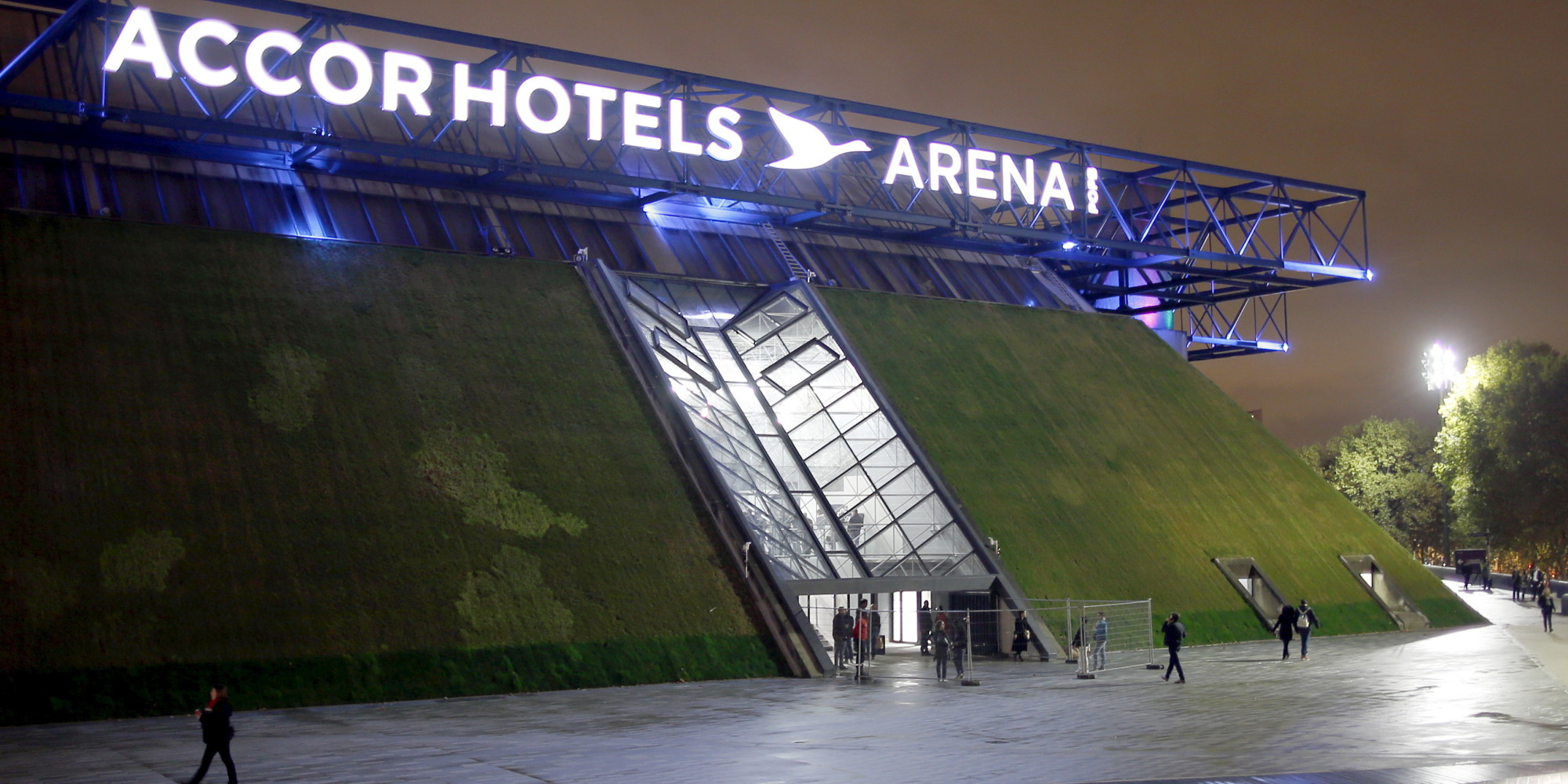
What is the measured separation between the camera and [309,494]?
86.8 ft

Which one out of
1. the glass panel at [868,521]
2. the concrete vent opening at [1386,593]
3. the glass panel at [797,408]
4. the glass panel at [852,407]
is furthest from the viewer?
the concrete vent opening at [1386,593]

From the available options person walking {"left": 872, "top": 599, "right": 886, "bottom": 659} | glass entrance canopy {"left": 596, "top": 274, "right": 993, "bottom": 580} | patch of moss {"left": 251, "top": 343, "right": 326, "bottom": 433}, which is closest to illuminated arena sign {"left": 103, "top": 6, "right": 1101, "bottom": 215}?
glass entrance canopy {"left": 596, "top": 274, "right": 993, "bottom": 580}

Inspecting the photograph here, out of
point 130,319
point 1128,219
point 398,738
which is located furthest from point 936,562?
point 1128,219

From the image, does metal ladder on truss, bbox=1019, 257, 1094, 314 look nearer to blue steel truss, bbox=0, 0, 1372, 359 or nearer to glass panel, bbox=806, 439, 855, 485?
blue steel truss, bbox=0, 0, 1372, 359

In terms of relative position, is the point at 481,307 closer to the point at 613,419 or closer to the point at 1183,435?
the point at 613,419

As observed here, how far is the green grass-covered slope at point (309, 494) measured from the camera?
Answer: 22875mm

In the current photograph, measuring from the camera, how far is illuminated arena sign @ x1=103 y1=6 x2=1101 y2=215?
33156mm

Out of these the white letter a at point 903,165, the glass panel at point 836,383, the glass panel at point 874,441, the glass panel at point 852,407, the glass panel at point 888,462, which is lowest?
the glass panel at point 888,462

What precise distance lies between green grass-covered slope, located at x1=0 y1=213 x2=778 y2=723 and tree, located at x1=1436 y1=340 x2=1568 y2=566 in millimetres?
62619

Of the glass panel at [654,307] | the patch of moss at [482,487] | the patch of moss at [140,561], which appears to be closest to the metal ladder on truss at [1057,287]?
the glass panel at [654,307]

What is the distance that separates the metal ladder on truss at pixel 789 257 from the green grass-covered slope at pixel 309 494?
11139 mm

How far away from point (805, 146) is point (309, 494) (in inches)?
895

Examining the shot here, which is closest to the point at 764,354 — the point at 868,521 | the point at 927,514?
the point at 868,521

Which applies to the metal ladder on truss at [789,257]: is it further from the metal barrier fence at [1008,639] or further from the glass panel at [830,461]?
the metal barrier fence at [1008,639]
